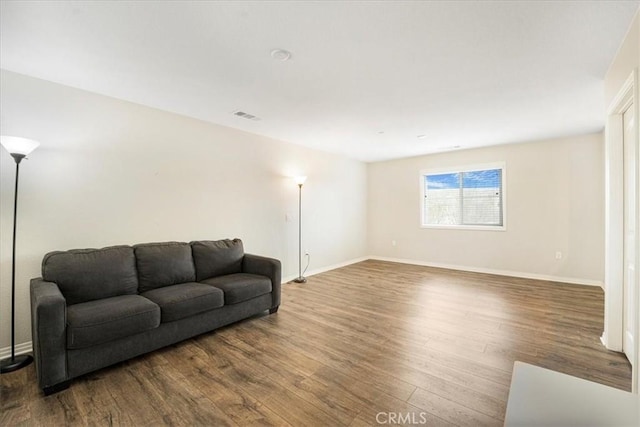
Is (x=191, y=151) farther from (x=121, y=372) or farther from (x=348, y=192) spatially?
(x=348, y=192)

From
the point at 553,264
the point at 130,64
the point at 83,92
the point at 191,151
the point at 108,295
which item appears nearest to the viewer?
the point at 130,64

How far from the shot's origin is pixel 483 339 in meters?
2.68

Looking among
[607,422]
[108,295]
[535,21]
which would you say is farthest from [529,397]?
[108,295]

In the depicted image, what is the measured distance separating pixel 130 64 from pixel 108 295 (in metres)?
2.02

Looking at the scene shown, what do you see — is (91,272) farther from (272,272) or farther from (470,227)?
(470,227)

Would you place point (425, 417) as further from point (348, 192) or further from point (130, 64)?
point (348, 192)

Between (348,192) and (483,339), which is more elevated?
(348,192)

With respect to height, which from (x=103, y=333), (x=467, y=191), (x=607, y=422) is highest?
(x=467, y=191)

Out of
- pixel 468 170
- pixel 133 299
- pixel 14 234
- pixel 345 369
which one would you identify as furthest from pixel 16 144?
pixel 468 170

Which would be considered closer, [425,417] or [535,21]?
[425,417]

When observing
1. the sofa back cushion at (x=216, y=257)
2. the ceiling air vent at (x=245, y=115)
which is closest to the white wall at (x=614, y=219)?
the ceiling air vent at (x=245, y=115)

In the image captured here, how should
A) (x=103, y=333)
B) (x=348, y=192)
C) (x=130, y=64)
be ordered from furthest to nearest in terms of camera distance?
(x=348, y=192), (x=130, y=64), (x=103, y=333)

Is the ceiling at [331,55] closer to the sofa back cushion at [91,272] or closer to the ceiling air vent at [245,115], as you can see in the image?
the ceiling air vent at [245,115]

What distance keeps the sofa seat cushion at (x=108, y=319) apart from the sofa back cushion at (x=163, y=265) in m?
0.37
